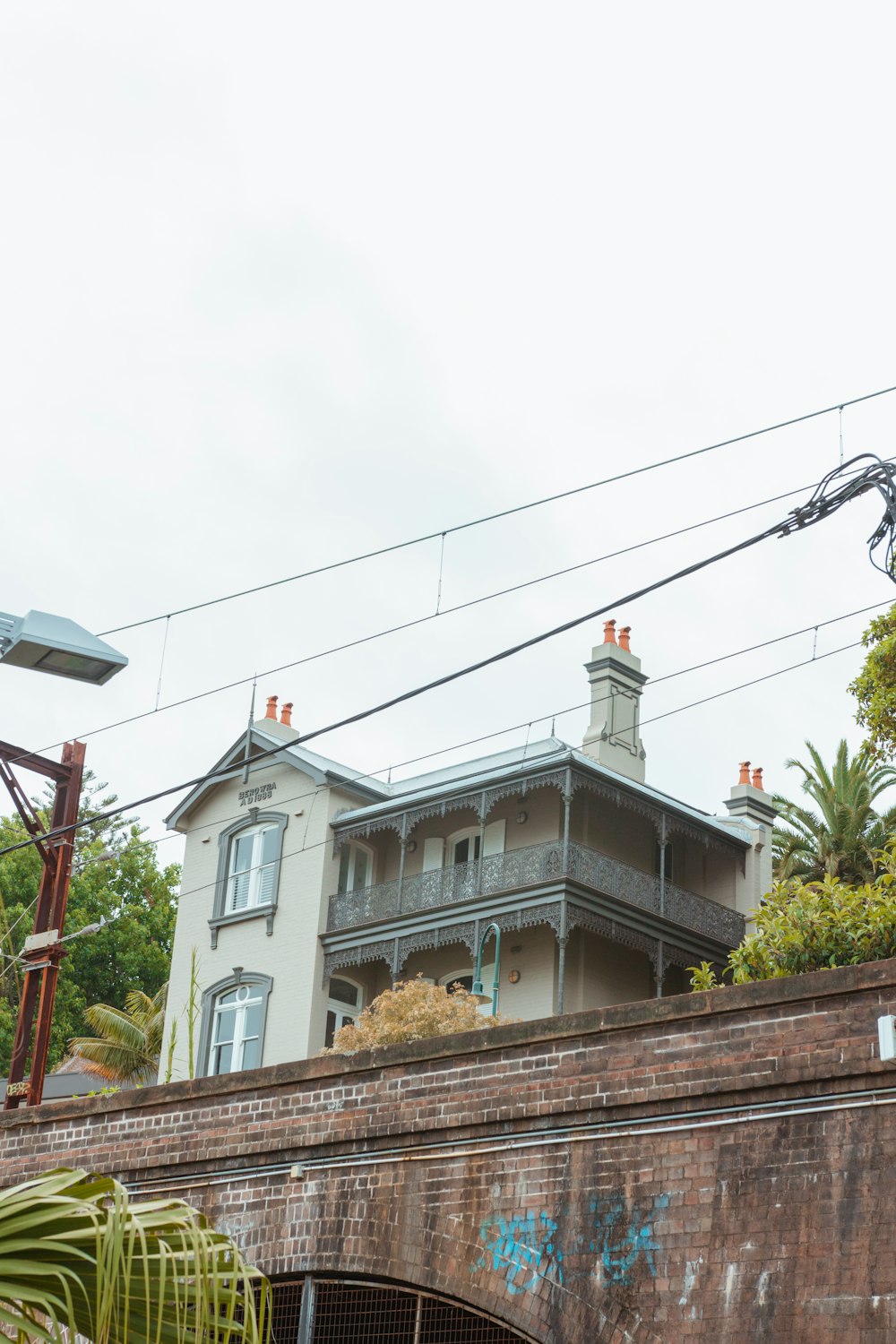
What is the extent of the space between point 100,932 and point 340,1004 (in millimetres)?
17793

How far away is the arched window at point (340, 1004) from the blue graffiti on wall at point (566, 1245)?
777 inches

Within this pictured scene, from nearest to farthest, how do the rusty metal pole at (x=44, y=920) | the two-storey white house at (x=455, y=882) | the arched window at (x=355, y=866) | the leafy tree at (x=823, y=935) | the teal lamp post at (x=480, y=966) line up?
the leafy tree at (x=823, y=935) < the rusty metal pole at (x=44, y=920) < the teal lamp post at (x=480, y=966) < the two-storey white house at (x=455, y=882) < the arched window at (x=355, y=866)

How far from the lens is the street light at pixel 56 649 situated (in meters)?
13.3

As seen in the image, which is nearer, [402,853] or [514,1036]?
[514,1036]

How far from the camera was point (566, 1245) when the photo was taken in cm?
1029

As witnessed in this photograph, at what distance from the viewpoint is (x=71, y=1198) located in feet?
20.7

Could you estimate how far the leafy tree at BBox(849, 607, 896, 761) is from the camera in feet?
61.4

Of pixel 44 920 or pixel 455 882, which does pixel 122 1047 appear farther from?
pixel 44 920

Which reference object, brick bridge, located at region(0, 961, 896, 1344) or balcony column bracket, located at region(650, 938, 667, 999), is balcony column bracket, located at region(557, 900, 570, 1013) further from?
brick bridge, located at region(0, 961, 896, 1344)

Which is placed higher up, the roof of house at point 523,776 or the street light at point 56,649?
the roof of house at point 523,776

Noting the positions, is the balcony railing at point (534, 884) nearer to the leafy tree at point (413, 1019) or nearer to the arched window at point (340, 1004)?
the arched window at point (340, 1004)

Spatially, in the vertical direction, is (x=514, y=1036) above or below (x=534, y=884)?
below

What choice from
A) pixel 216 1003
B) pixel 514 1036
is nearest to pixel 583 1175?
pixel 514 1036

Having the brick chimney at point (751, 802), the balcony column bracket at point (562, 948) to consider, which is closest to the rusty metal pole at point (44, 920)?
the balcony column bracket at point (562, 948)
